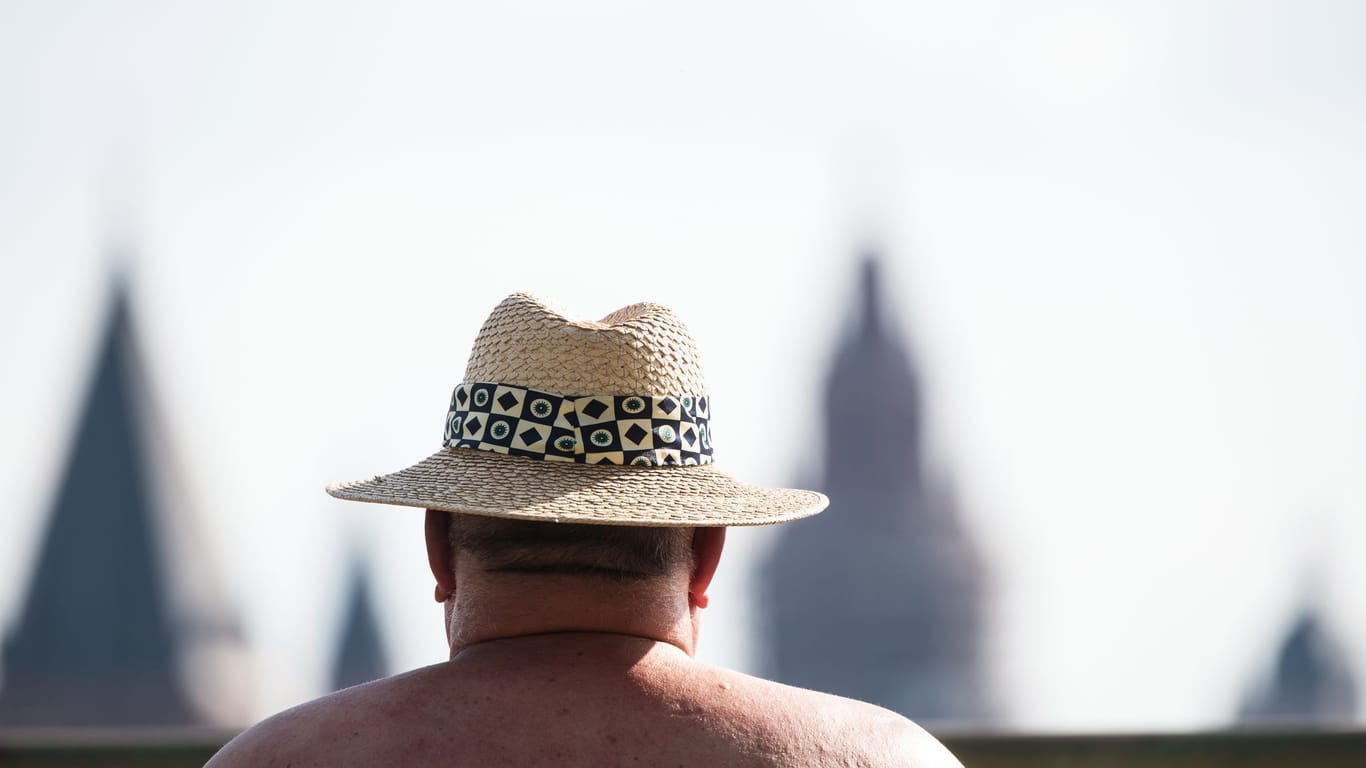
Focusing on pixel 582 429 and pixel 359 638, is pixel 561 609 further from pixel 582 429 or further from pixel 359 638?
pixel 359 638

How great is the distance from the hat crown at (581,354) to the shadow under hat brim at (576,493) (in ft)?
0.39

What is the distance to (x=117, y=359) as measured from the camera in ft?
214

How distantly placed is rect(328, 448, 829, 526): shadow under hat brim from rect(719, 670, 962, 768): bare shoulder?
8.5 inches

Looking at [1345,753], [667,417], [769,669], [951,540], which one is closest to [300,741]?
[667,417]

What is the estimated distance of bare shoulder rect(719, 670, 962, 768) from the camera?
204cm

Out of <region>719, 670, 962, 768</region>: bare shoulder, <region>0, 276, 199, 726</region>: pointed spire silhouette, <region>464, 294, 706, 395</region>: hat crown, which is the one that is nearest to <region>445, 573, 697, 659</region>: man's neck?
<region>719, 670, 962, 768</region>: bare shoulder

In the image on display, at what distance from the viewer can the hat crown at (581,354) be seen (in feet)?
7.72

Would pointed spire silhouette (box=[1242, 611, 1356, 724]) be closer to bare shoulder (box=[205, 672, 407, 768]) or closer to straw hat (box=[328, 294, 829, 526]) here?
straw hat (box=[328, 294, 829, 526])

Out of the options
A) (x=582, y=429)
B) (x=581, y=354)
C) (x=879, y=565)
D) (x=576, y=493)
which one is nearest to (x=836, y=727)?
(x=576, y=493)

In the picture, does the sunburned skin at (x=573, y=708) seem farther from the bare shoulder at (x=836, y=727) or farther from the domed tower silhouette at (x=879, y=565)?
the domed tower silhouette at (x=879, y=565)

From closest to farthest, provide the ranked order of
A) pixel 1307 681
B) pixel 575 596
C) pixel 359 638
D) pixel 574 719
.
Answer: pixel 574 719
pixel 575 596
pixel 359 638
pixel 1307 681

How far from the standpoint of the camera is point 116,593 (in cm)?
6631

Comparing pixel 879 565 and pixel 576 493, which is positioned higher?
pixel 576 493

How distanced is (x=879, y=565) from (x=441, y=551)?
79.4 metres
